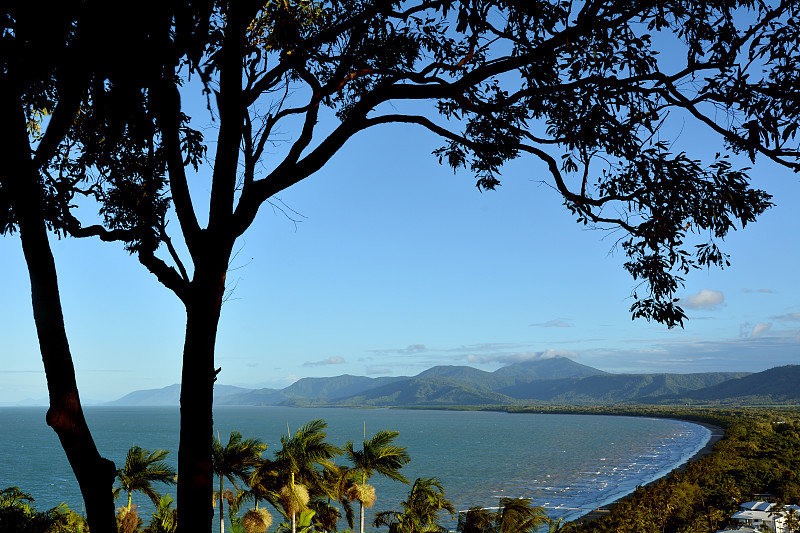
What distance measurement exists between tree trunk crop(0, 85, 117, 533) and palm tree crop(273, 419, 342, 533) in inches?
745

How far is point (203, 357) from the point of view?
4914mm

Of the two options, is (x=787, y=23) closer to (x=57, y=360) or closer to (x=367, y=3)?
(x=367, y=3)

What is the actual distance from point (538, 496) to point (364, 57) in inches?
2804

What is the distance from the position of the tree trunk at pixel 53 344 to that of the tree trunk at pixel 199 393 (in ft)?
1.71

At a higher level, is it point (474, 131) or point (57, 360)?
point (474, 131)

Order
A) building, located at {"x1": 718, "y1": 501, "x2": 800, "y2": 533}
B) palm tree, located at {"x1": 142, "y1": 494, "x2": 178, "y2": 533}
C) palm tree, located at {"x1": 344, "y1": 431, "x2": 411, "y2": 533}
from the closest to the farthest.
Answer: palm tree, located at {"x1": 142, "y1": 494, "x2": 178, "y2": 533}, palm tree, located at {"x1": 344, "y1": 431, "x2": 411, "y2": 533}, building, located at {"x1": 718, "y1": 501, "x2": 800, "y2": 533}

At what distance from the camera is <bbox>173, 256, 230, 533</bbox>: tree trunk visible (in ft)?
15.3

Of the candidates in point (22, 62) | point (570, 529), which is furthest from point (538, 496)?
point (22, 62)

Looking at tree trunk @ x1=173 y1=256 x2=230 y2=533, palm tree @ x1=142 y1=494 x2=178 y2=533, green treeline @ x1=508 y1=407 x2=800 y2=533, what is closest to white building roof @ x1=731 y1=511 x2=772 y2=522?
green treeline @ x1=508 y1=407 x2=800 y2=533

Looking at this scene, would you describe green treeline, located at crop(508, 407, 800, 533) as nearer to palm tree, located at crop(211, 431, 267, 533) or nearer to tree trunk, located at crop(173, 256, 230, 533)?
palm tree, located at crop(211, 431, 267, 533)

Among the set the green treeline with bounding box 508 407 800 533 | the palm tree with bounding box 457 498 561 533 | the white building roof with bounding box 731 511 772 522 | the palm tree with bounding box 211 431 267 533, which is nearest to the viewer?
the palm tree with bounding box 211 431 267 533

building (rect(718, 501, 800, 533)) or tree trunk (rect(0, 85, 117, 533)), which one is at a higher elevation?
tree trunk (rect(0, 85, 117, 533))

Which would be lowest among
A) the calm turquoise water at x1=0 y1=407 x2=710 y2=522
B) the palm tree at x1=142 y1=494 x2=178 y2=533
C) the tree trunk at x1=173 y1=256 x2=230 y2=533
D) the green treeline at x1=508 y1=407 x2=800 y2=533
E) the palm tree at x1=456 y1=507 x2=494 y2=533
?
the calm turquoise water at x1=0 y1=407 x2=710 y2=522

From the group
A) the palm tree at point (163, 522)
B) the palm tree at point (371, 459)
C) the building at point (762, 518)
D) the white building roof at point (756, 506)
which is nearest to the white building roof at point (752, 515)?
the building at point (762, 518)
